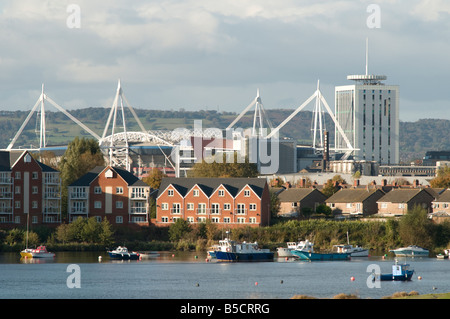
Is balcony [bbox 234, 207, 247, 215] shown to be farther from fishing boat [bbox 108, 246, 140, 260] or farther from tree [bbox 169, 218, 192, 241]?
fishing boat [bbox 108, 246, 140, 260]

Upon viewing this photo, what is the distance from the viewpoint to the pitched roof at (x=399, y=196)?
344ft

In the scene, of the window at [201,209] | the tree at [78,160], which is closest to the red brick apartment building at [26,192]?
the tree at [78,160]

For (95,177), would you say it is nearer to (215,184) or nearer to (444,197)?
(215,184)

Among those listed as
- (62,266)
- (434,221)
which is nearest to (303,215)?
(434,221)

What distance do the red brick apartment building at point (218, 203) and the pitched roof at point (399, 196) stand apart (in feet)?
48.4

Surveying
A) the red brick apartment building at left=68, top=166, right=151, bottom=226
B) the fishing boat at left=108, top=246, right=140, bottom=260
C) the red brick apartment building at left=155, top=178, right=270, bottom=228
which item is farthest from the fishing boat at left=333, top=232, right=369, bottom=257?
the red brick apartment building at left=68, top=166, right=151, bottom=226

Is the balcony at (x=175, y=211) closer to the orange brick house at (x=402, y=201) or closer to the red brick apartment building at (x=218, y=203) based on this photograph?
the red brick apartment building at (x=218, y=203)

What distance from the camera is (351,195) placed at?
111m

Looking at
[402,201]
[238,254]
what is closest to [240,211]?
[238,254]

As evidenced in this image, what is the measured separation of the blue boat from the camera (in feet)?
268

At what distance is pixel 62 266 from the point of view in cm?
7219

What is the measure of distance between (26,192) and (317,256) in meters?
27.7
